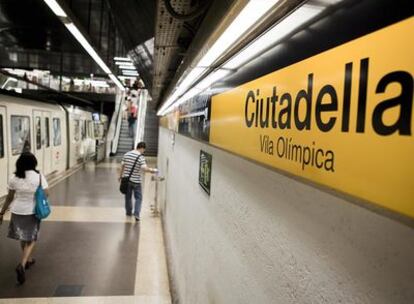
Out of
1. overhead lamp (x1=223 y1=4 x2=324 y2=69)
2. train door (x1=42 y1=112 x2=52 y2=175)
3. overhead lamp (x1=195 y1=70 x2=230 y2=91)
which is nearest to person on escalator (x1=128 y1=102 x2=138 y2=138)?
train door (x1=42 y1=112 x2=52 y2=175)

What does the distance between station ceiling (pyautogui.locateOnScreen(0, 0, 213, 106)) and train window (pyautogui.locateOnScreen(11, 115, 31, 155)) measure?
2.12 metres

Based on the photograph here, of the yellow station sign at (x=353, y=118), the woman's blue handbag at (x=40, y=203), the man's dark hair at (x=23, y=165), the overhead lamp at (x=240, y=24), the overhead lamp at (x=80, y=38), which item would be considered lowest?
the woman's blue handbag at (x=40, y=203)

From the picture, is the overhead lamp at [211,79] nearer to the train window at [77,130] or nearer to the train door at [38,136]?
the train door at [38,136]

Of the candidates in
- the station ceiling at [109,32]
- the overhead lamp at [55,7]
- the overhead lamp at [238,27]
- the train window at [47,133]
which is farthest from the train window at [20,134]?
the overhead lamp at [238,27]

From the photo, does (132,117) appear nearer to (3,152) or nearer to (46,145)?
(46,145)

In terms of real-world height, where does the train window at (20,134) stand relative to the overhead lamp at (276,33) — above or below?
below

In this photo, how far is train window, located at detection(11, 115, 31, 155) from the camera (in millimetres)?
6971

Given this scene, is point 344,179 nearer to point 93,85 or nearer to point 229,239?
point 229,239

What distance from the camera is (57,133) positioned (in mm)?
10727

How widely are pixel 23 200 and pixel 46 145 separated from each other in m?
5.92

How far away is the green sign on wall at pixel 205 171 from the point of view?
251 centimetres

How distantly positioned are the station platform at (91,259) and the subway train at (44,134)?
1317 mm

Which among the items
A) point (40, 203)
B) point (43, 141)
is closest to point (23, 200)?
point (40, 203)

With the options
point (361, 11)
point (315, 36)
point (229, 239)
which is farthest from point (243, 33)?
point (229, 239)
